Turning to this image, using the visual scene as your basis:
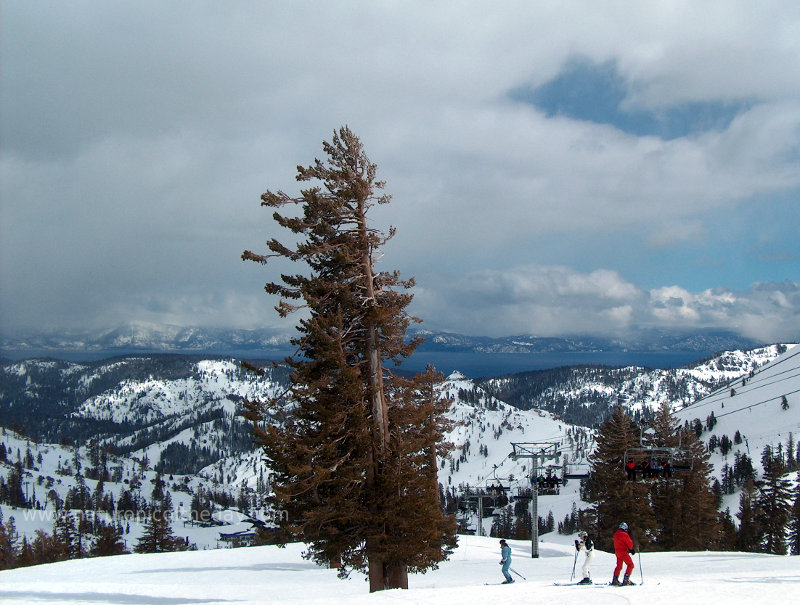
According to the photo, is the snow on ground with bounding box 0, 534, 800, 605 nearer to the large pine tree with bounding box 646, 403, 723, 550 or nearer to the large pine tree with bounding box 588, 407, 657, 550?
the large pine tree with bounding box 588, 407, 657, 550

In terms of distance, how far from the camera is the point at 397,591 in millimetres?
14750

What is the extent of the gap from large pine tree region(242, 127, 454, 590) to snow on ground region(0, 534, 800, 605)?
1722mm

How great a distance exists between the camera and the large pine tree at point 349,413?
15680mm

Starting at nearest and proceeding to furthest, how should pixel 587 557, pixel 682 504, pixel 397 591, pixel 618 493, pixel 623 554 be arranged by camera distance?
pixel 397 591
pixel 623 554
pixel 587 557
pixel 618 493
pixel 682 504

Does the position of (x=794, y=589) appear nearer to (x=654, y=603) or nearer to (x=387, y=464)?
(x=654, y=603)

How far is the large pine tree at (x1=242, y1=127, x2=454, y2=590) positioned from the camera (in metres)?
15.7

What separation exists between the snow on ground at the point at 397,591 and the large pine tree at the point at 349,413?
172 centimetres

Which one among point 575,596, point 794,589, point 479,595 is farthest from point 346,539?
point 794,589

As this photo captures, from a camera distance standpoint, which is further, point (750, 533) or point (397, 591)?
point (750, 533)

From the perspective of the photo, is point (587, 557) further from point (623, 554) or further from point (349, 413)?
point (349, 413)

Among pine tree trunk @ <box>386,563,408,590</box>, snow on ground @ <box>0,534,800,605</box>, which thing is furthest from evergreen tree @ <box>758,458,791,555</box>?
pine tree trunk @ <box>386,563,408,590</box>

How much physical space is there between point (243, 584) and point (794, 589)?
2386 cm

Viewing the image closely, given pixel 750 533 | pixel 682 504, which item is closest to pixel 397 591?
pixel 682 504

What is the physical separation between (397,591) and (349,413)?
5.11 meters
